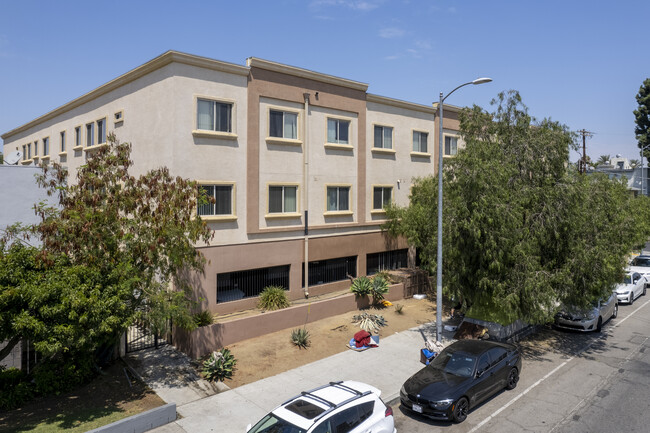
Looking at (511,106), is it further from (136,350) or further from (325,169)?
(136,350)

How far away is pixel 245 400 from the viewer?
12.2 m

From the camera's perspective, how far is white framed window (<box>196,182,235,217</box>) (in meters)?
17.7

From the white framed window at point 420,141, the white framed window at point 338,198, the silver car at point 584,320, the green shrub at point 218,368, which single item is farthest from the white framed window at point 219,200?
the silver car at point 584,320

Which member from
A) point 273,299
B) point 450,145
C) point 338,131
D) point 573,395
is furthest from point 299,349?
point 450,145

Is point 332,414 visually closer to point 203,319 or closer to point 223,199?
point 203,319

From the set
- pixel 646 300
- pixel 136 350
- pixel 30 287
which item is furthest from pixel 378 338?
pixel 646 300

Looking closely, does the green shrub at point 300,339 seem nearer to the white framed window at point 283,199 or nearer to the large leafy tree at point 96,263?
the large leafy tree at point 96,263

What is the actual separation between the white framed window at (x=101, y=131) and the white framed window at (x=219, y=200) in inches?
340

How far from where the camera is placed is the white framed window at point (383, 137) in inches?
966

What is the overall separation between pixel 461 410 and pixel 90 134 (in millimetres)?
22937

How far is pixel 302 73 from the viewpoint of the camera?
20.5 meters

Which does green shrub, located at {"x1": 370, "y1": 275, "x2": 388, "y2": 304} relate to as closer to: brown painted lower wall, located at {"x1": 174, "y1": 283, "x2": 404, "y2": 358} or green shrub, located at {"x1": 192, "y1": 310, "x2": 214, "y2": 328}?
brown painted lower wall, located at {"x1": 174, "y1": 283, "x2": 404, "y2": 358}

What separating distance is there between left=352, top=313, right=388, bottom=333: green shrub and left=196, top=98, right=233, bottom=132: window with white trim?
971 cm

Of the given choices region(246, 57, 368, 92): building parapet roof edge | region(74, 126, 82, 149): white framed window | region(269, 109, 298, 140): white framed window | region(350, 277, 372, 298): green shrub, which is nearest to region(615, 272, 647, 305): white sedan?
region(350, 277, 372, 298): green shrub
